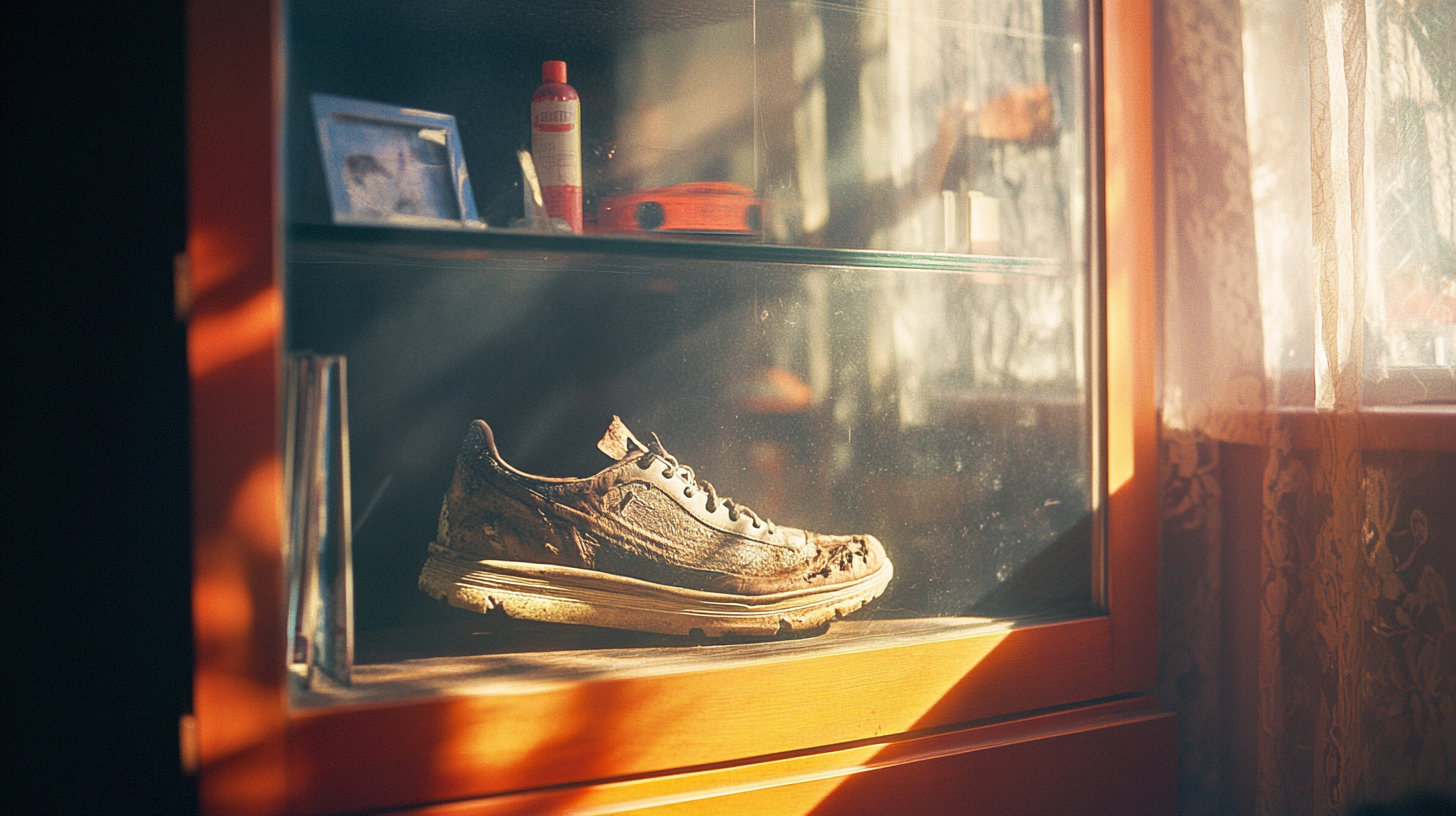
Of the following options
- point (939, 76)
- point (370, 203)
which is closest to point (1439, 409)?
point (939, 76)

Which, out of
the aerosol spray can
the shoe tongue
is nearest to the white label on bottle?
the aerosol spray can

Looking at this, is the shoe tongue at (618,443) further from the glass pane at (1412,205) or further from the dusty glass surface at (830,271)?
the glass pane at (1412,205)

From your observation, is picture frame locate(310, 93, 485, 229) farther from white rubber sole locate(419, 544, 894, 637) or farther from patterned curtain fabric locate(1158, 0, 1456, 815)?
patterned curtain fabric locate(1158, 0, 1456, 815)

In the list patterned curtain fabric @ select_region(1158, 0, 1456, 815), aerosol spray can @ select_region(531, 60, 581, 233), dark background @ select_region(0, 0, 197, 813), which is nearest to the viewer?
dark background @ select_region(0, 0, 197, 813)

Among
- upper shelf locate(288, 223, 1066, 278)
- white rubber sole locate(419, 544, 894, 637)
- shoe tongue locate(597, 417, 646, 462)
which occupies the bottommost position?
white rubber sole locate(419, 544, 894, 637)

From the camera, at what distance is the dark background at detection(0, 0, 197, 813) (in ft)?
2.34

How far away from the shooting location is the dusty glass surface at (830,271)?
0.96 metres

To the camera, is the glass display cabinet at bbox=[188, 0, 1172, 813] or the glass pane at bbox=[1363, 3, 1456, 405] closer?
the glass display cabinet at bbox=[188, 0, 1172, 813]

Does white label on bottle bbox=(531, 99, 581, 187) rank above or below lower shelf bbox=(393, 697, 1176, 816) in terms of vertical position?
above

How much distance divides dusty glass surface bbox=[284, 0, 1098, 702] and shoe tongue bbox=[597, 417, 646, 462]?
0.04 m

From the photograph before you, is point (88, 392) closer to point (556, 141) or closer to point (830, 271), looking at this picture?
point (556, 141)

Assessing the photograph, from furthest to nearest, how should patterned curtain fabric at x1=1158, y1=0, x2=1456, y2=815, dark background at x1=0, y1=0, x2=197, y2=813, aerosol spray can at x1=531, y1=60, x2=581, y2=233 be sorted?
1. aerosol spray can at x1=531, y1=60, x2=581, y2=233
2. patterned curtain fabric at x1=1158, y1=0, x2=1456, y2=815
3. dark background at x1=0, y1=0, x2=197, y2=813

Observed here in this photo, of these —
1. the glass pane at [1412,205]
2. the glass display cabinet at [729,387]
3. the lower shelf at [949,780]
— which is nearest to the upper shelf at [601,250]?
the glass display cabinet at [729,387]

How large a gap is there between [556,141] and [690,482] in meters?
0.39
